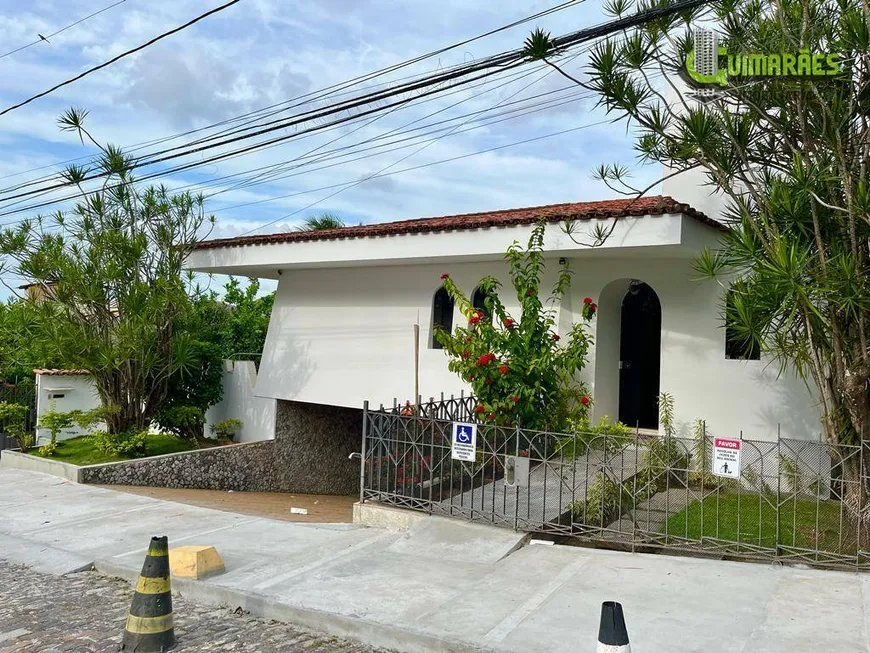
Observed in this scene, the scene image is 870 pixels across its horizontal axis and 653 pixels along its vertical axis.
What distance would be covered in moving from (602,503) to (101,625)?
464cm

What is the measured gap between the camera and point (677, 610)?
5613mm

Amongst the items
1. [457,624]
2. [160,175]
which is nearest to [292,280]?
[160,175]

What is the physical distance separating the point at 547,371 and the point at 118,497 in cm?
625

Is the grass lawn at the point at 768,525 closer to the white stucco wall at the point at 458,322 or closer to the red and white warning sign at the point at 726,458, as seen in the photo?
the red and white warning sign at the point at 726,458

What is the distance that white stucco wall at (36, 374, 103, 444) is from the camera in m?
14.7

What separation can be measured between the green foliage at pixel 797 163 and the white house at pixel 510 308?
1710mm

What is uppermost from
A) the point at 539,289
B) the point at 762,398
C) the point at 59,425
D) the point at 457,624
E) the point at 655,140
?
the point at 655,140

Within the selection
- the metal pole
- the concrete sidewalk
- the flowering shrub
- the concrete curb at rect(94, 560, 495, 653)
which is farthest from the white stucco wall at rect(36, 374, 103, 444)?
the concrete curb at rect(94, 560, 495, 653)

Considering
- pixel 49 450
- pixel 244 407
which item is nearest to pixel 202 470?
pixel 244 407

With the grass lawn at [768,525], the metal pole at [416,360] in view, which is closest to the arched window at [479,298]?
the metal pole at [416,360]

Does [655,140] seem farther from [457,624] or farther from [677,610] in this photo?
[457,624]

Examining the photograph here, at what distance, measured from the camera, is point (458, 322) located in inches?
500

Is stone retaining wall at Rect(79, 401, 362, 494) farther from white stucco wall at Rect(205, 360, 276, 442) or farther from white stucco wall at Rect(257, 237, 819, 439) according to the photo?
white stucco wall at Rect(257, 237, 819, 439)

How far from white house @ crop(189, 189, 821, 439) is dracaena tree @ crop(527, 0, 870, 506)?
67.5 inches
